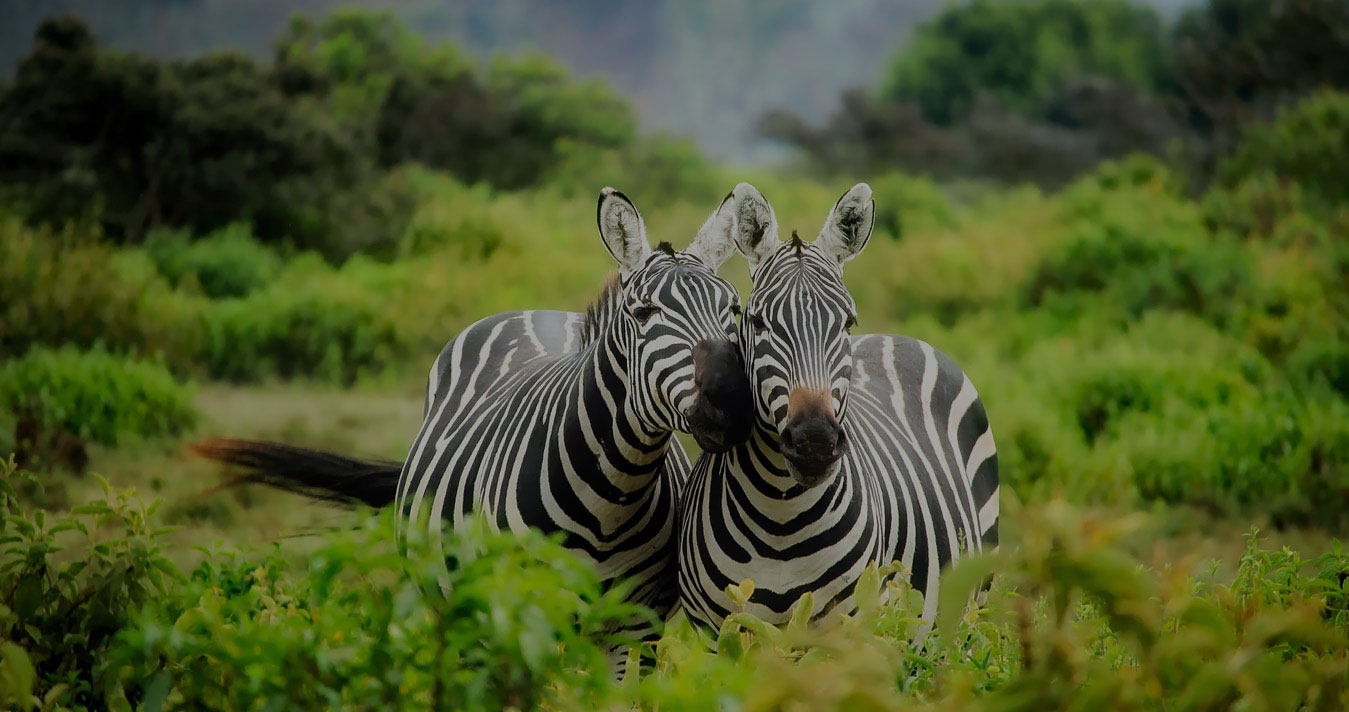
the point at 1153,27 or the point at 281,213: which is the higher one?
the point at 1153,27

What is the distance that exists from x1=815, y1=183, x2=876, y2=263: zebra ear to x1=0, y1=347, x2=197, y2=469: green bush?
533 cm

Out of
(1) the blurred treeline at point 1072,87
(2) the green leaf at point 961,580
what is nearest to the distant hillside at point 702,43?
(1) the blurred treeline at point 1072,87

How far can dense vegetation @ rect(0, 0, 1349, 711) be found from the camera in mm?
1562

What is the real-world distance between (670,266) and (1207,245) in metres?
10.1

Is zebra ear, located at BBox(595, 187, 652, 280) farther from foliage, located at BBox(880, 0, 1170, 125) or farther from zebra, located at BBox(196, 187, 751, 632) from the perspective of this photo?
foliage, located at BBox(880, 0, 1170, 125)

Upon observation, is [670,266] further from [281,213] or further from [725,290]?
[281,213]

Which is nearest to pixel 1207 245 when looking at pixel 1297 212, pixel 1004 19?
pixel 1297 212

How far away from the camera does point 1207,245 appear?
36.6 feet

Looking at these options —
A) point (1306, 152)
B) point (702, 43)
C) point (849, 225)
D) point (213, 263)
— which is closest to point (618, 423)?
point (849, 225)

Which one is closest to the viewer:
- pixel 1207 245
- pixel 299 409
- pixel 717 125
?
pixel 299 409

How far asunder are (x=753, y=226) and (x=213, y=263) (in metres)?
9.96

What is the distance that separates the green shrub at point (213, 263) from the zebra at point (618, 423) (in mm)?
8558

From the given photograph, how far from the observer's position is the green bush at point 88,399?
664 cm

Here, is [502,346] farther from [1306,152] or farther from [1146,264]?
[1306,152]
